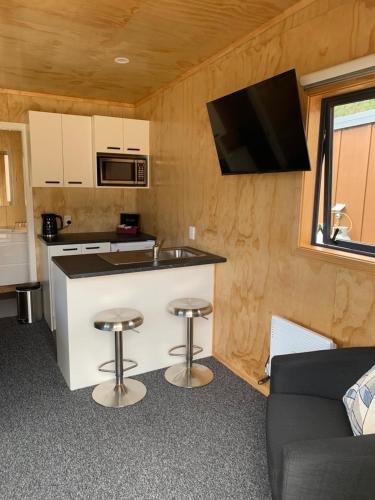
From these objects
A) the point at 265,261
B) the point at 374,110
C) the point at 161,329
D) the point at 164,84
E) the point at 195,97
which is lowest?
the point at 161,329

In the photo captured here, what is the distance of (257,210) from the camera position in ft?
8.37

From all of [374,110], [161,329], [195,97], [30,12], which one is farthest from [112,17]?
[161,329]

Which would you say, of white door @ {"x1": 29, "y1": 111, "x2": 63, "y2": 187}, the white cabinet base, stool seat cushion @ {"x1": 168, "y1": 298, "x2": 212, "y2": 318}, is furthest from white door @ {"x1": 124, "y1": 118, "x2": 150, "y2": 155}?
stool seat cushion @ {"x1": 168, "y1": 298, "x2": 212, "y2": 318}

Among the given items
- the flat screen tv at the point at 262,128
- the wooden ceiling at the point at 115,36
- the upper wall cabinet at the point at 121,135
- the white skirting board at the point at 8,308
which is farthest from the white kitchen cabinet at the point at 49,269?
the flat screen tv at the point at 262,128

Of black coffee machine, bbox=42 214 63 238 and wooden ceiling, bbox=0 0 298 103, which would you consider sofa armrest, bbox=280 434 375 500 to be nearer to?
wooden ceiling, bbox=0 0 298 103

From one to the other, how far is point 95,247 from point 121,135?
4.17 ft

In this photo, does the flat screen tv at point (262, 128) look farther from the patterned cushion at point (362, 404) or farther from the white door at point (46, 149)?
the white door at point (46, 149)

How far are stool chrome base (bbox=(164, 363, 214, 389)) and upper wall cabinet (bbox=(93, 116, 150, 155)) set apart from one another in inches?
94.3

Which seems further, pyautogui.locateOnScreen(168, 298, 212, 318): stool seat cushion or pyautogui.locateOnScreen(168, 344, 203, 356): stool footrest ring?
pyautogui.locateOnScreen(168, 344, 203, 356): stool footrest ring

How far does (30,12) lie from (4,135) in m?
2.63

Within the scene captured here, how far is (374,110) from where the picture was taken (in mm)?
1879

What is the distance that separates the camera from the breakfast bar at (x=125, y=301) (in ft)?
8.41

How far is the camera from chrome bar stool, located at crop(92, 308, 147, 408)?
2.35m

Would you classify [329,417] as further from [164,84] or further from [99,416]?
[164,84]
